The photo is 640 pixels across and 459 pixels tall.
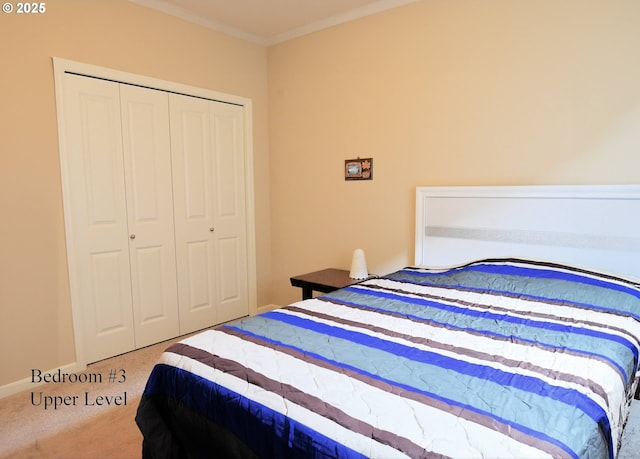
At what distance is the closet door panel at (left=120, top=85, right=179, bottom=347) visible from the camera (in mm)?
2873

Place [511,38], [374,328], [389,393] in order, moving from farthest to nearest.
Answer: [511,38] → [374,328] → [389,393]

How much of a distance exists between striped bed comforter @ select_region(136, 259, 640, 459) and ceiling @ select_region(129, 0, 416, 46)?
7.50ft

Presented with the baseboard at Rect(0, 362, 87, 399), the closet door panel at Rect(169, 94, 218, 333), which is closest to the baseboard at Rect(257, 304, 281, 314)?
the closet door panel at Rect(169, 94, 218, 333)

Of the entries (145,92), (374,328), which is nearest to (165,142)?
(145,92)

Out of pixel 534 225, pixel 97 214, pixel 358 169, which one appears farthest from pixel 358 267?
pixel 97 214

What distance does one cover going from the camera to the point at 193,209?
3.28m

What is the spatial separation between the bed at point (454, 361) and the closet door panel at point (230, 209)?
5.31 ft

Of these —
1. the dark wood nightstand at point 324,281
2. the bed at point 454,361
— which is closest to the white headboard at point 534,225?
the bed at point 454,361

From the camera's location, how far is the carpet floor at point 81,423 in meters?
1.88

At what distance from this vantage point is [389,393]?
3.72ft

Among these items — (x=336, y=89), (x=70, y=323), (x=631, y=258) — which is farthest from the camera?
(x=336, y=89)

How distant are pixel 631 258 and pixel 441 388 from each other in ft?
5.25

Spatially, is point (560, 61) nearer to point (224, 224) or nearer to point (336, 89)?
point (336, 89)

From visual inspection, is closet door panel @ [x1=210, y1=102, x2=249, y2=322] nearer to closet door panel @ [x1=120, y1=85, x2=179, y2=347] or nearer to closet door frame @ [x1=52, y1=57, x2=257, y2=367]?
closet door frame @ [x1=52, y1=57, x2=257, y2=367]
